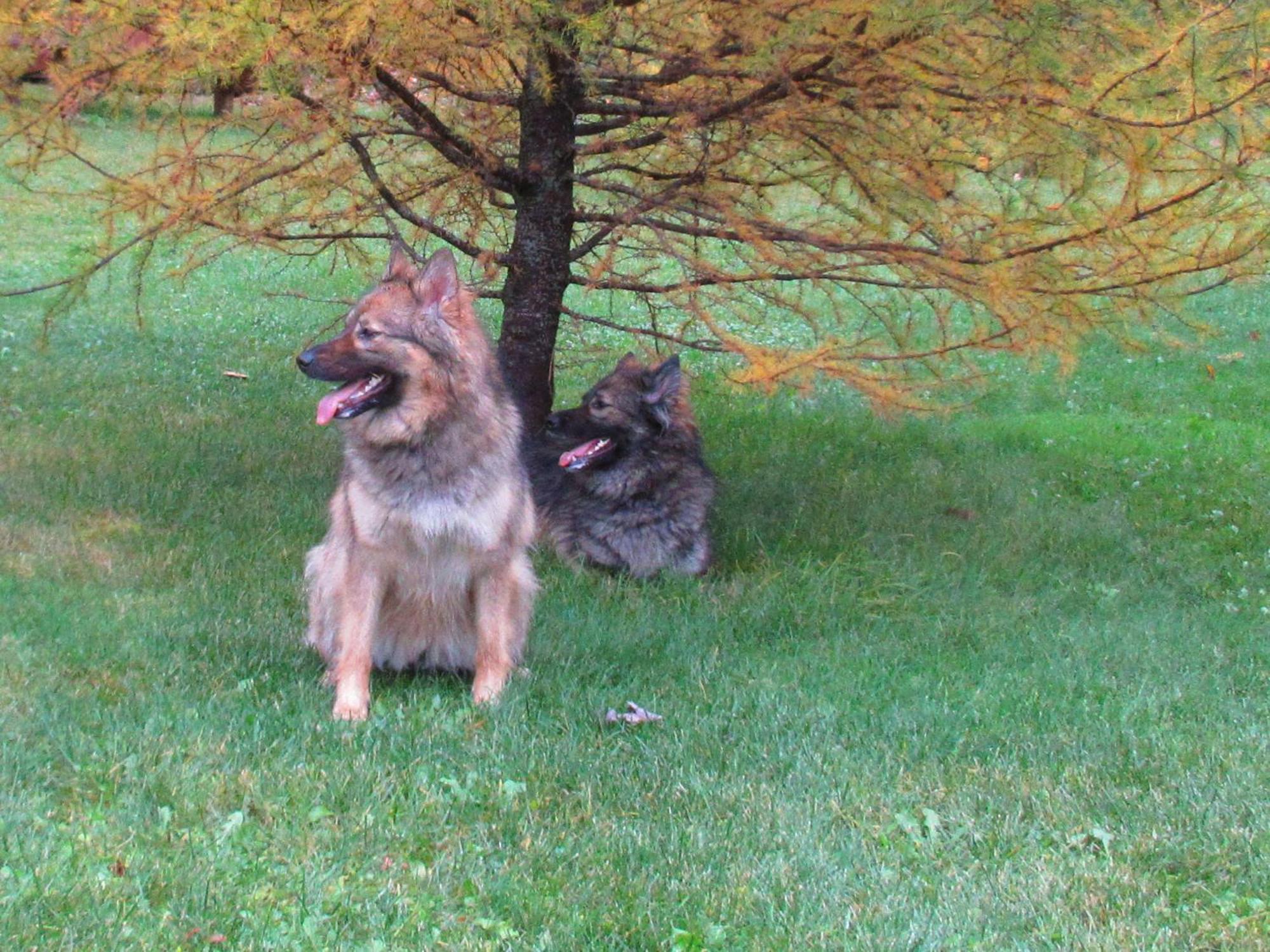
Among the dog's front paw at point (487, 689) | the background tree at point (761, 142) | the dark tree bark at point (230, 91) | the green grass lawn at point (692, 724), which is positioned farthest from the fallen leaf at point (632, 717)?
the dark tree bark at point (230, 91)

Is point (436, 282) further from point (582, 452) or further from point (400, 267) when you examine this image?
point (582, 452)

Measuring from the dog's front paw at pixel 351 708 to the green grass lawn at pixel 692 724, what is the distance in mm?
111

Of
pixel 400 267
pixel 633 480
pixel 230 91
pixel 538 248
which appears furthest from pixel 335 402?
pixel 538 248

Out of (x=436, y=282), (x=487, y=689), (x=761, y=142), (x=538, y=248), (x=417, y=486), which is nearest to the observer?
(x=436, y=282)

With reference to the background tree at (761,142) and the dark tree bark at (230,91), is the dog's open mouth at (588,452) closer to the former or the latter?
the background tree at (761,142)

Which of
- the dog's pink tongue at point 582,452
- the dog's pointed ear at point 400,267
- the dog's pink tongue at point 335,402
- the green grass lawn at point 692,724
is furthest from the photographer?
the dog's pink tongue at point 582,452

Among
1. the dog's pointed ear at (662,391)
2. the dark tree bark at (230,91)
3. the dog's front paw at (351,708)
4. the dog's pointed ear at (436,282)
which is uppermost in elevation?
the dark tree bark at (230,91)

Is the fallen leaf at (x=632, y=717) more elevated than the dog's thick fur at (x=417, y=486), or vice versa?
the dog's thick fur at (x=417, y=486)

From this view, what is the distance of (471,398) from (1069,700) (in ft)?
10.3

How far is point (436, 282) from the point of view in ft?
18.4

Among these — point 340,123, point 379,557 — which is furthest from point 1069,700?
point 340,123

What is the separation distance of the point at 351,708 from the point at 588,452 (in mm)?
3585

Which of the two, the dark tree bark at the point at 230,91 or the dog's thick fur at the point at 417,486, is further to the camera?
the dark tree bark at the point at 230,91

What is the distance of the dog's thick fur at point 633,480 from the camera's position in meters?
8.73
